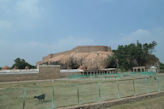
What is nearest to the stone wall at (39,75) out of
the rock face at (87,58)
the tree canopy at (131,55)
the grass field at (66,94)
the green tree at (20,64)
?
the rock face at (87,58)

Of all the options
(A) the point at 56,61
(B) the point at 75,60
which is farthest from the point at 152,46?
(A) the point at 56,61

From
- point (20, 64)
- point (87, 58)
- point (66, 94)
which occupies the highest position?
point (87, 58)

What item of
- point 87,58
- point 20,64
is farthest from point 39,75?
point 20,64

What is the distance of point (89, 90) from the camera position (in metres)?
10.5

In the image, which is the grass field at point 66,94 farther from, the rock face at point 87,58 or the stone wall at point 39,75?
the rock face at point 87,58

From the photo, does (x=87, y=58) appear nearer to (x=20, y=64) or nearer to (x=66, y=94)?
(x=20, y=64)

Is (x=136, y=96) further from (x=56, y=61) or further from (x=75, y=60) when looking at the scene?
(x=56, y=61)

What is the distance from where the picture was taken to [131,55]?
51.1m

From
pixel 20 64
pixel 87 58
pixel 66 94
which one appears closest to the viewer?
pixel 66 94

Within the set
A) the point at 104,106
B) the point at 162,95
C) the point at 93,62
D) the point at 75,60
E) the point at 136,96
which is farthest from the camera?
the point at 75,60

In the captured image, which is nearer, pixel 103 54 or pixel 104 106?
pixel 104 106

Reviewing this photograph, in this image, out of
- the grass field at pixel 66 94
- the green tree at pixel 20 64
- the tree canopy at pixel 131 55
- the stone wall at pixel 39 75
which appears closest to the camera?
the grass field at pixel 66 94

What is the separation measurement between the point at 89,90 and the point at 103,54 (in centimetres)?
4564

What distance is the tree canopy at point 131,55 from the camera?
5109cm
